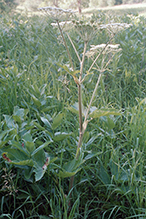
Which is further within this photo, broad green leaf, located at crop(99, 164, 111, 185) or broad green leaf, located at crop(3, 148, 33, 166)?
broad green leaf, located at crop(99, 164, 111, 185)

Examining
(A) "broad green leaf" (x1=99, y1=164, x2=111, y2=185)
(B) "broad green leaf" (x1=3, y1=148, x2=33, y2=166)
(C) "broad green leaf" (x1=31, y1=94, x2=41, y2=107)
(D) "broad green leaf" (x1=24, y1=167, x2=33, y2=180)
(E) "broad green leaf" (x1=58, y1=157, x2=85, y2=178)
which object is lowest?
(A) "broad green leaf" (x1=99, y1=164, x2=111, y2=185)

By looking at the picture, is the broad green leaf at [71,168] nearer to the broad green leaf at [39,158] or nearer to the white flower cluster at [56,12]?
the broad green leaf at [39,158]

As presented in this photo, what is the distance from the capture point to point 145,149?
1396 millimetres

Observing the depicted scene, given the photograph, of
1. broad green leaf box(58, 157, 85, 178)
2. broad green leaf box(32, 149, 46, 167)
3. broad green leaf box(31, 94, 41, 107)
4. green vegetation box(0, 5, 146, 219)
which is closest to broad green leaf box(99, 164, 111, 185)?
green vegetation box(0, 5, 146, 219)

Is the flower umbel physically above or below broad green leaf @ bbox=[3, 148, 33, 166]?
above

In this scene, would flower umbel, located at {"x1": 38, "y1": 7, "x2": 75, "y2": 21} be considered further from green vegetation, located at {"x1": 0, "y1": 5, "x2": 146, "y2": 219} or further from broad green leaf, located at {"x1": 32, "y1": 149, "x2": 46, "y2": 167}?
broad green leaf, located at {"x1": 32, "y1": 149, "x2": 46, "y2": 167}

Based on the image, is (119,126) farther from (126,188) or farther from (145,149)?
(126,188)

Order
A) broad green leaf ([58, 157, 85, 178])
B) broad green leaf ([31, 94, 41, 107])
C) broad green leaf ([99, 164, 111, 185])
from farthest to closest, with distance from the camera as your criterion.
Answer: broad green leaf ([31, 94, 41, 107]) < broad green leaf ([99, 164, 111, 185]) < broad green leaf ([58, 157, 85, 178])

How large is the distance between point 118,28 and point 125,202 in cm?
105

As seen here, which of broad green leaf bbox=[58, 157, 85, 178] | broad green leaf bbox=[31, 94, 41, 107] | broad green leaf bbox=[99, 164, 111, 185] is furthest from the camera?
broad green leaf bbox=[31, 94, 41, 107]

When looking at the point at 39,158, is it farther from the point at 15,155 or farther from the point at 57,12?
the point at 57,12

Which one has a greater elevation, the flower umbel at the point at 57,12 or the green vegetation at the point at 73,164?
the flower umbel at the point at 57,12

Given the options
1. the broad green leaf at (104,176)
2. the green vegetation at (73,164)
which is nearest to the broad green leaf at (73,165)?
the green vegetation at (73,164)

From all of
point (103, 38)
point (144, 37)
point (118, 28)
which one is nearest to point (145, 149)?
point (118, 28)
